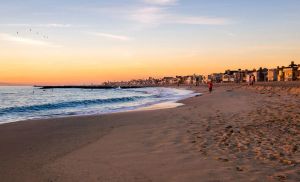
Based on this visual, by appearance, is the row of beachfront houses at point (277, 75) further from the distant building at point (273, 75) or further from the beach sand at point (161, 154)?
the beach sand at point (161, 154)

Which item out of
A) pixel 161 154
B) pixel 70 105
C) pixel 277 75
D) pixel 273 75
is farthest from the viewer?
pixel 273 75

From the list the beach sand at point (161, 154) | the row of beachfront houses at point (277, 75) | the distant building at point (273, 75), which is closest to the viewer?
the beach sand at point (161, 154)

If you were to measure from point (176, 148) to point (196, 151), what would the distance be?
0.76 metres

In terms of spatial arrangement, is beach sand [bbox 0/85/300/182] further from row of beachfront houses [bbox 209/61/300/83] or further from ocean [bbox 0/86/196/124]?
row of beachfront houses [bbox 209/61/300/83]

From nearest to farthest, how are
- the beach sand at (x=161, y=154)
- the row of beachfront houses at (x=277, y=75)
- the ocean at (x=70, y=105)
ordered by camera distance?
the beach sand at (x=161, y=154) < the ocean at (x=70, y=105) < the row of beachfront houses at (x=277, y=75)

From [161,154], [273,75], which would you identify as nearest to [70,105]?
[161,154]

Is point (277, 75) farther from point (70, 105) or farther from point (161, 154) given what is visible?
point (161, 154)

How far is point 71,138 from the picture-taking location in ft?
39.6

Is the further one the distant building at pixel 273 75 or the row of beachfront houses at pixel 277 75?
the distant building at pixel 273 75

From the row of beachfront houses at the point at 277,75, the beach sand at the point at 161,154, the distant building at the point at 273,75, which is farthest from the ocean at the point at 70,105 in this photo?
the distant building at the point at 273,75

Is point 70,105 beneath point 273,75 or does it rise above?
beneath

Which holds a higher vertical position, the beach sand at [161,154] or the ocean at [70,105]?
the beach sand at [161,154]

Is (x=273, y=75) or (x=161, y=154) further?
(x=273, y=75)

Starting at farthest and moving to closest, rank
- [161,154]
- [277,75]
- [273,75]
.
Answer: [273,75] → [277,75] → [161,154]
